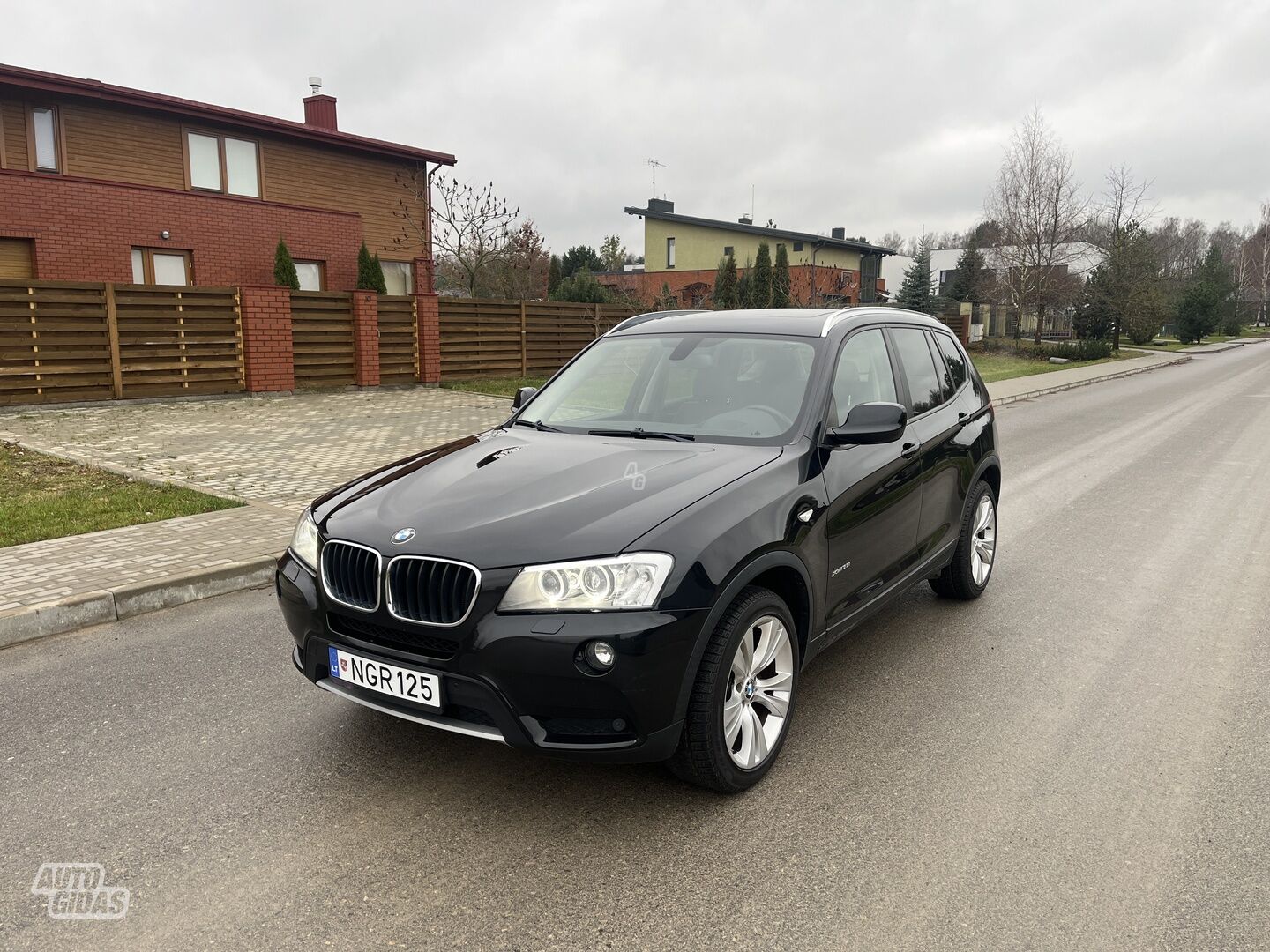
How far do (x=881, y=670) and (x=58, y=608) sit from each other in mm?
4511

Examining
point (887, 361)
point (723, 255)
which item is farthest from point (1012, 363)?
point (887, 361)

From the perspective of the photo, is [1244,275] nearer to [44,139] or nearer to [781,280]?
[781,280]

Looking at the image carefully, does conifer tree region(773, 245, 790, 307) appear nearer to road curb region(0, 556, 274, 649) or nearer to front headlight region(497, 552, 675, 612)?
road curb region(0, 556, 274, 649)

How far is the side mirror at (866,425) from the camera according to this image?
391 cm

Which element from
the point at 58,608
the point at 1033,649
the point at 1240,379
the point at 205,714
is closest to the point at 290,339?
the point at 58,608

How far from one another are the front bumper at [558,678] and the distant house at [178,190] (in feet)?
67.7

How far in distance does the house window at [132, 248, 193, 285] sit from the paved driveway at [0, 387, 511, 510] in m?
6.44

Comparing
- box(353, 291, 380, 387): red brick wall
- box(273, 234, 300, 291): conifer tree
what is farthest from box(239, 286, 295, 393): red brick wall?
box(273, 234, 300, 291): conifer tree

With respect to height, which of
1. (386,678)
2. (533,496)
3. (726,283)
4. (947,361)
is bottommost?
(386,678)

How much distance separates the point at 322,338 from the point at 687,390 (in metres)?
15.2

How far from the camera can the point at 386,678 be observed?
3145 millimetres

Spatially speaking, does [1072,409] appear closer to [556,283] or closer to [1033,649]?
[1033,649]

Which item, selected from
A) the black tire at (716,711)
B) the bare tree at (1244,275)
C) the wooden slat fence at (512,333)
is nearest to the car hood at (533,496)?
the black tire at (716,711)

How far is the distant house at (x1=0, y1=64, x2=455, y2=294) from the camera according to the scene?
62.7ft
